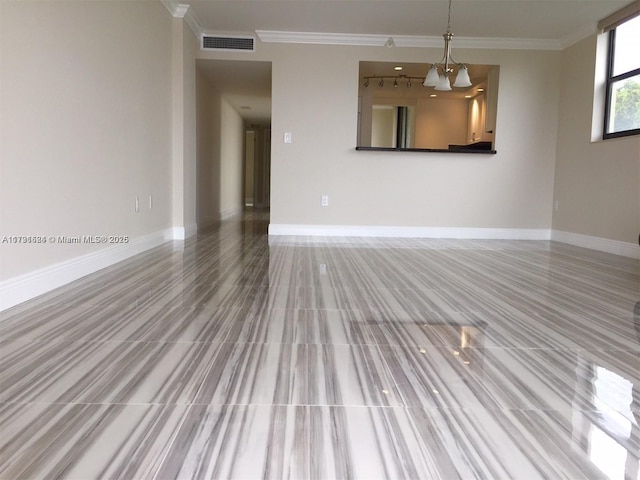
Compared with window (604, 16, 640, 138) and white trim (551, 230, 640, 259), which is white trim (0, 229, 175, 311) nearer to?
white trim (551, 230, 640, 259)

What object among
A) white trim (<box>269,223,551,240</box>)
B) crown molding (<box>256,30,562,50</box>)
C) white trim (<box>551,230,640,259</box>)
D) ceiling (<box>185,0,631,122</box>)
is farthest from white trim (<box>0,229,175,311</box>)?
white trim (<box>551,230,640,259</box>)

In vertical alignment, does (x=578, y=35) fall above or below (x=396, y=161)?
above

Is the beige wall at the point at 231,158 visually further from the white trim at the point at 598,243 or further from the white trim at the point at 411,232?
the white trim at the point at 598,243

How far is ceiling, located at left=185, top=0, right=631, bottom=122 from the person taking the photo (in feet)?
13.5

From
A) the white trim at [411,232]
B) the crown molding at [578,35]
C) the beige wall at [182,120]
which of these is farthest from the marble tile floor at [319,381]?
the crown molding at [578,35]

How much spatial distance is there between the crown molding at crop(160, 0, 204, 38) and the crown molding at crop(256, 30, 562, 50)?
67 centimetres

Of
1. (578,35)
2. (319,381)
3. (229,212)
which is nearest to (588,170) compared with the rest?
(578,35)

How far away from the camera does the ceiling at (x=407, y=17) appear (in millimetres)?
4121

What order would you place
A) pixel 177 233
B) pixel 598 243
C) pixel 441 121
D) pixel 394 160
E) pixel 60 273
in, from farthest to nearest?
pixel 441 121 → pixel 394 160 → pixel 177 233 → pixel 598 243 → pixel 60 273

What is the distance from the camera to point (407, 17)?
14.5ft

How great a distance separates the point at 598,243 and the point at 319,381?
424 cm

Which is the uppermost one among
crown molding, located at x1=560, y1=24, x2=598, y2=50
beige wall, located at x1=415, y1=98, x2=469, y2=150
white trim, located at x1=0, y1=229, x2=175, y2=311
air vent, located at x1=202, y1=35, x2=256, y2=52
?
crown molding, located at x1=560, y1=24, x2=598, y2=50

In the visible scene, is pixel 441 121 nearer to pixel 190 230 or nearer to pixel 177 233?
pixel 190 230

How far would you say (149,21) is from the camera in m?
3.78
